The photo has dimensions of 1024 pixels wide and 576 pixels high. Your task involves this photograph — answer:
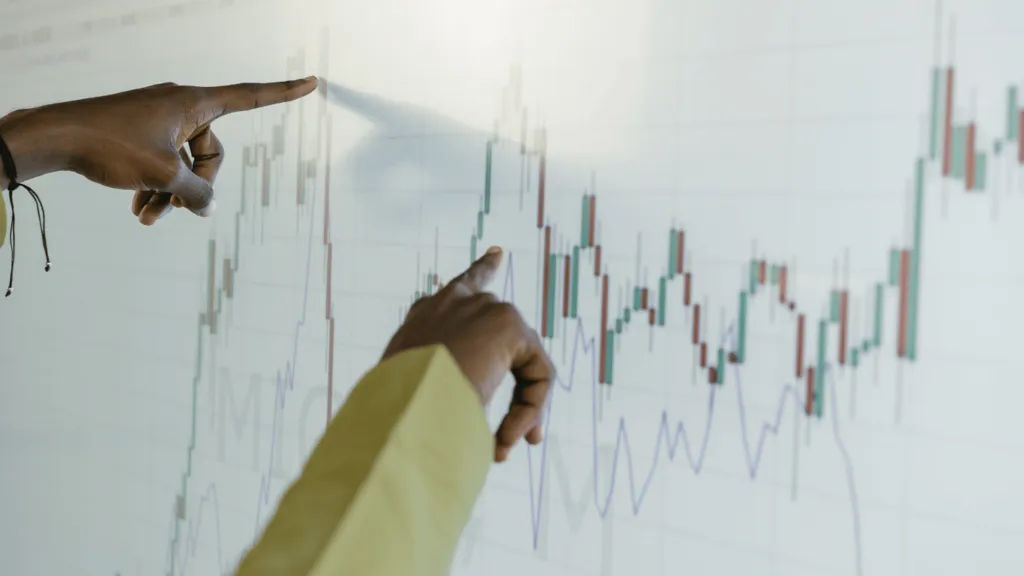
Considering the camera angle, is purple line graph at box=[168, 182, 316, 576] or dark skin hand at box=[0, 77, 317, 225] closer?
dark skin hand at box=[0, 77, 317, 225]

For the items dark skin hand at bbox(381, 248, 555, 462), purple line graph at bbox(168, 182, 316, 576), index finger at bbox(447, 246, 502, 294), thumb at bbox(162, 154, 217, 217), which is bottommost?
purple line graph at bbox(168, 182, 316, 576)

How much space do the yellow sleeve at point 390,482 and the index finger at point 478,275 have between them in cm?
18

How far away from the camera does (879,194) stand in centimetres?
61

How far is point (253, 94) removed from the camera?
2.95 feet

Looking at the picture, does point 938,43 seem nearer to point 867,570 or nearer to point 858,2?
point 858,2

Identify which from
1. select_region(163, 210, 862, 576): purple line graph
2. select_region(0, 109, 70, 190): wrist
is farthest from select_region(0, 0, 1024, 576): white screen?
select_region(0, 109, 70, 190): wrist

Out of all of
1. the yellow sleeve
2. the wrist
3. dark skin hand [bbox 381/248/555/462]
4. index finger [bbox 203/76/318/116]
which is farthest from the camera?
index finger [bbox 203/76/318/116]

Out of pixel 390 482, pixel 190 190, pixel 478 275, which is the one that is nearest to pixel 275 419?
pixel 190 190

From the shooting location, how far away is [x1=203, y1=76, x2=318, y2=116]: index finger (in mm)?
880

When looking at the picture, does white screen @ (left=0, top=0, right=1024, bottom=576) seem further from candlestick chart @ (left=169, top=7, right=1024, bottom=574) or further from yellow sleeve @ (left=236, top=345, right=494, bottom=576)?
yellow sleeve @ (left=236, top=345, right=494, bottom=576)

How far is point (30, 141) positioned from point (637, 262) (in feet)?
1.94

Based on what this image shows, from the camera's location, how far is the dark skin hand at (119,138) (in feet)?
2.58

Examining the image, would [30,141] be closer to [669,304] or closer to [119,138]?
[119,138]

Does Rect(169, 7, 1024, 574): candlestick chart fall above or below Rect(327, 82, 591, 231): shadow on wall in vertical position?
below
